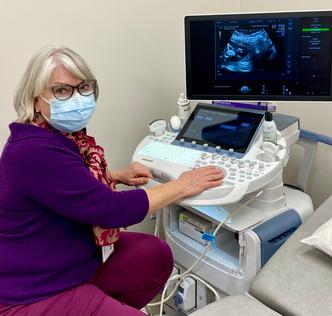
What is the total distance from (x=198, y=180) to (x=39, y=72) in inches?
21.8

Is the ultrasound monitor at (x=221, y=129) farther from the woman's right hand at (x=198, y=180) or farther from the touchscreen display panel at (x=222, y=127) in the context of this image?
the woman's right hand at (x=198, y=180)

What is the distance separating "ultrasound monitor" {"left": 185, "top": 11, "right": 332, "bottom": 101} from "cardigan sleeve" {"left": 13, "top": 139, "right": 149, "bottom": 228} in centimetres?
65

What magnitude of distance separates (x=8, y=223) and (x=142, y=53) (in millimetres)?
968

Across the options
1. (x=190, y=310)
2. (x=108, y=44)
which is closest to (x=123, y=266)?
(x=190, y=310)

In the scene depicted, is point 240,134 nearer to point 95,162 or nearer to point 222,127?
point 222,127

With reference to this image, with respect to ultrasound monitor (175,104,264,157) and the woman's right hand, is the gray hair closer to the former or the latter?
the woman's right hand

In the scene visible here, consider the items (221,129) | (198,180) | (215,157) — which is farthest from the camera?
(221,129)

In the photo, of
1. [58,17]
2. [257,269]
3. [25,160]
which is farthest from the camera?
[58,17]

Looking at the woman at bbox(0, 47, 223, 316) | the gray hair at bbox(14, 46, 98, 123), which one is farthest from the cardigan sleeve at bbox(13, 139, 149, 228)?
the gray hair at bbox(14, 46, 98, 123)

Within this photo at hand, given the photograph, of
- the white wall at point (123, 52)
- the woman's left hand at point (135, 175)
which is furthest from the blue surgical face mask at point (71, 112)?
the white wall at point (123, 52)

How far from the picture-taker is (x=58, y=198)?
47.8 inches

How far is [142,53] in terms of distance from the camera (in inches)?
76.8

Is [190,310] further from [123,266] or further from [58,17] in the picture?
[58,17]

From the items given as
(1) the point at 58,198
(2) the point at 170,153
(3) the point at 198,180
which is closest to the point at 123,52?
(2) the point at 170,153
